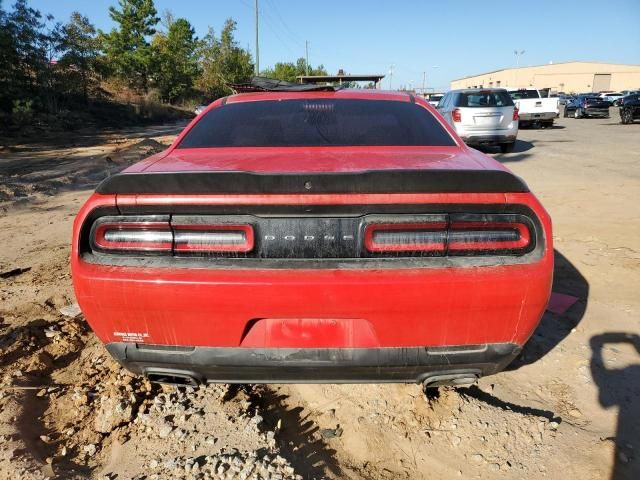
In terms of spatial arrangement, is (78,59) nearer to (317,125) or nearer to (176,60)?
(176,60)

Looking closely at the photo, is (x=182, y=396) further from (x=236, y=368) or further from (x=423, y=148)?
(x=423, y=148)

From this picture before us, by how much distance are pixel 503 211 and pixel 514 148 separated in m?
13.3

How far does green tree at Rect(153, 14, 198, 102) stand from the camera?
130 ft

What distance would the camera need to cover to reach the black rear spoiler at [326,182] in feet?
5.67

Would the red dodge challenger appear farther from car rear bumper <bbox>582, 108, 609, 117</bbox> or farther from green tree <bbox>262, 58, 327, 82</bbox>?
green tree <bbox>262, 58, 327, 82</bbox>

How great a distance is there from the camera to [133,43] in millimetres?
37875

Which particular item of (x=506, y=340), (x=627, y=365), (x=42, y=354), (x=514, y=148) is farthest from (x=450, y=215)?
(x=514, y=148)

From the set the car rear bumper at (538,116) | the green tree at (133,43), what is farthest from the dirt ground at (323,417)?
the green tree at (133,43)

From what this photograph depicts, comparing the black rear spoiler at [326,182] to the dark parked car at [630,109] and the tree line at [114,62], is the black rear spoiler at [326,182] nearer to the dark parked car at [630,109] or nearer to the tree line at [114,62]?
the tree line at [114,62]

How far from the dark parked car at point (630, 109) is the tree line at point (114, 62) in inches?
793

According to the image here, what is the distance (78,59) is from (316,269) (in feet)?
96.6

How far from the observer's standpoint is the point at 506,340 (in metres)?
1.84

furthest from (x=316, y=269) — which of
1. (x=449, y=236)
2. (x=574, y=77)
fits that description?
(x=574, y=77)

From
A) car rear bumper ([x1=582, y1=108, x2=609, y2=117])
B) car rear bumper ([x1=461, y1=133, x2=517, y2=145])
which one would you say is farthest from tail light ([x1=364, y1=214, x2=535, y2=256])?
car rear bumper ([x1=582, y1=108, x2=609, y2=117])
